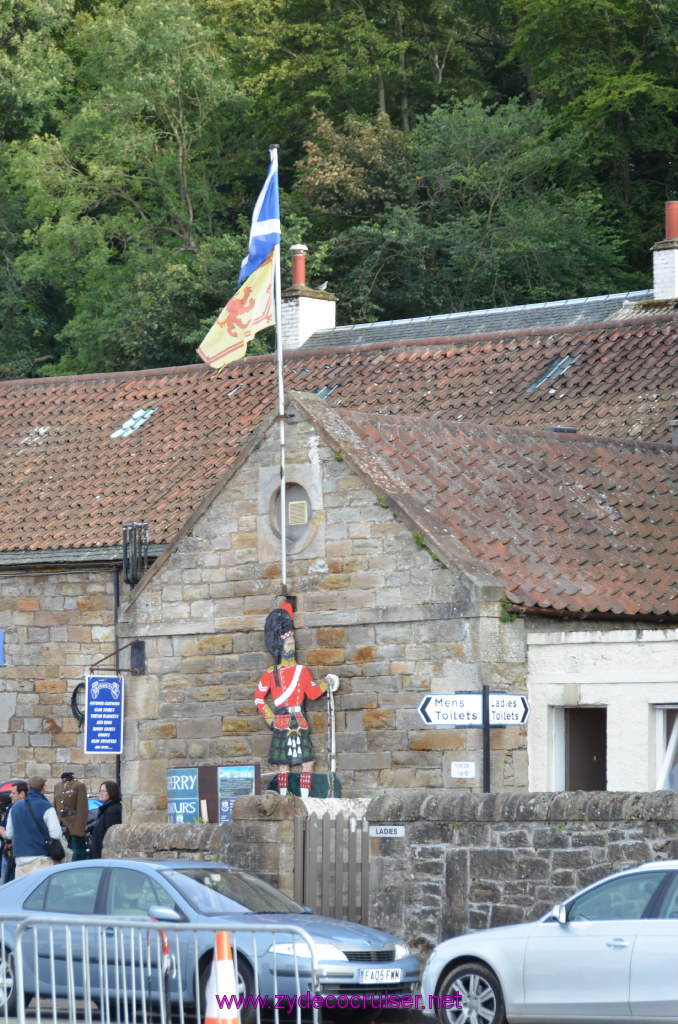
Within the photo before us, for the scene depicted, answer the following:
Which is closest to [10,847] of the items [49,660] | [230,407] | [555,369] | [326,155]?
[49,660]

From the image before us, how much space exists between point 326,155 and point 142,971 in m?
35.9

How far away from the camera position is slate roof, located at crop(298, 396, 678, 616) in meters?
18.6

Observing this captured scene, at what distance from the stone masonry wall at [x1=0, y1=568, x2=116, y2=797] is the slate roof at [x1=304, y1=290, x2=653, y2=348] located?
31.4 ft

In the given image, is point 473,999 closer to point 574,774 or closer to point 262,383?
point 574,774

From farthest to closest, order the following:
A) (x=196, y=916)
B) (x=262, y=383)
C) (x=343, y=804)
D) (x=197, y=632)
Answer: (x=262, y=383), (x=197, y=632), (x=343, y=804), (x=196, y=916)

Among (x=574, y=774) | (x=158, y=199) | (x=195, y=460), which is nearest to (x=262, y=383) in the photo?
(x=195, y=460)

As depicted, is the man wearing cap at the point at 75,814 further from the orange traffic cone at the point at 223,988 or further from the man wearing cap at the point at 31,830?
the orange traffic cone at the point at 223,988

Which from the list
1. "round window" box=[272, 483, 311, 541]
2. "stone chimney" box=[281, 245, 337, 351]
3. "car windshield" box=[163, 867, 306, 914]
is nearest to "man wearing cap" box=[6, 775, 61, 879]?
"round window" box=[272, 483, 311, 541]

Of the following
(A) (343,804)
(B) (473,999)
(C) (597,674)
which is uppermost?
(C) (597,674)

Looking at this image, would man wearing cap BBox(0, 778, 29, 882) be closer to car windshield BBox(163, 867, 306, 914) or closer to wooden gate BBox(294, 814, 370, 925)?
wooden gate BBox(294, 814, 370, 925)

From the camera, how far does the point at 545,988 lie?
38.9ft

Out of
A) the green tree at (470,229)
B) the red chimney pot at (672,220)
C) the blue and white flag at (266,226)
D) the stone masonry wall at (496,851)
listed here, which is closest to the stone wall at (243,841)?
the stone masonry wall at (496,851)

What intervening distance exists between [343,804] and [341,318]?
2731cm

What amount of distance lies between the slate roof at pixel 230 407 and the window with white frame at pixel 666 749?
6.86m
